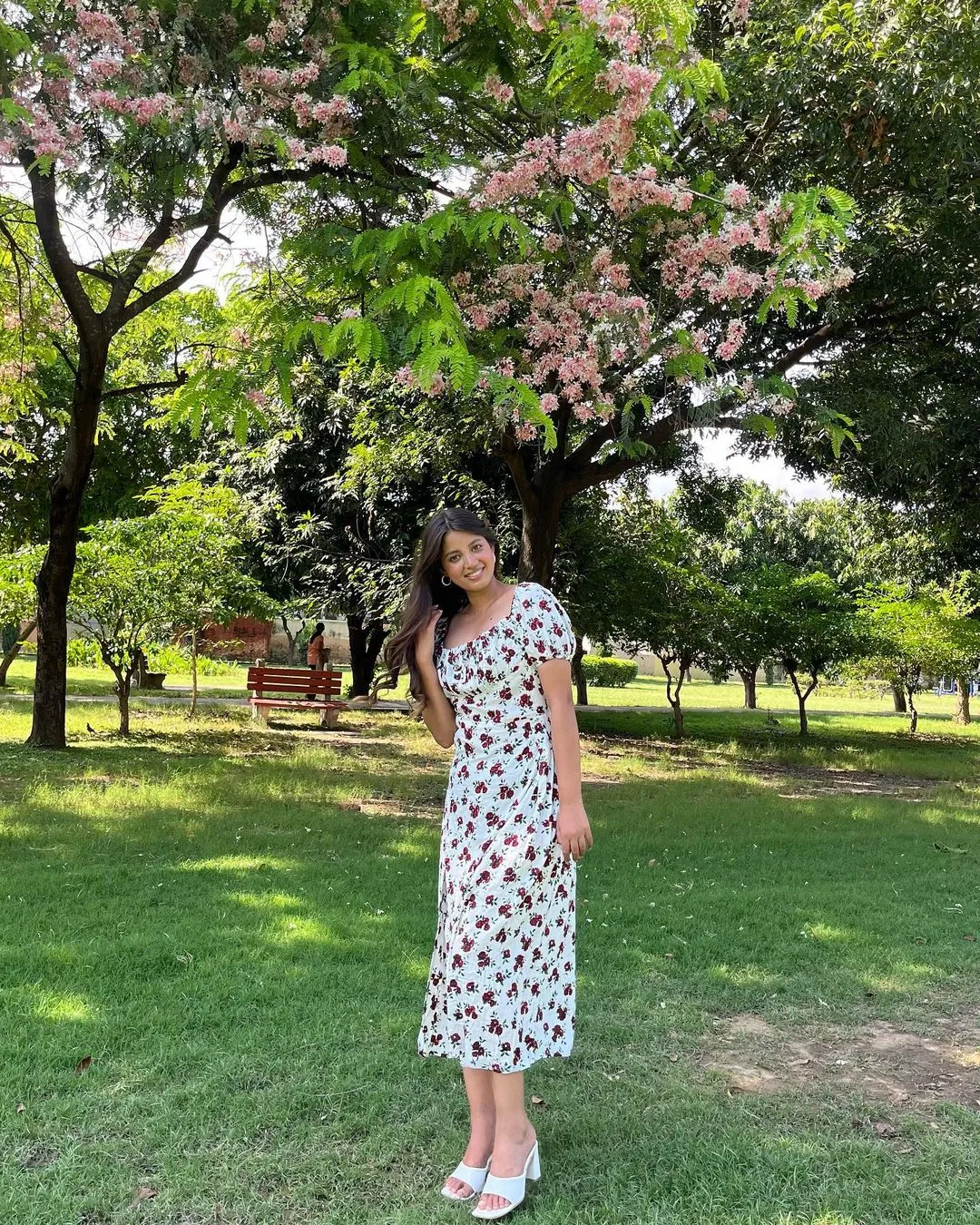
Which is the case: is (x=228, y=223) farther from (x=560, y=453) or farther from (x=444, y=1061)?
(x=444, y=1061)

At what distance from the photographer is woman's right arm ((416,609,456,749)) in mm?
3023

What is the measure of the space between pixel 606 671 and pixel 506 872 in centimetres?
3097

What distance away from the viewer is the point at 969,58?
6402 millimetres

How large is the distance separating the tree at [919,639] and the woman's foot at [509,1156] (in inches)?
640

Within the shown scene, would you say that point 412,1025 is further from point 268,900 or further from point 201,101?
point 201,101

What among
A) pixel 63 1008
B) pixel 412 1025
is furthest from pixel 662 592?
pixel 63 1008

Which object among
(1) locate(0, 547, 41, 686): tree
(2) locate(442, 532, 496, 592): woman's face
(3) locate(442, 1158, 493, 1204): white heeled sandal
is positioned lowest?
(3) locate(442, 1158, 493, 1204): white heeled sandal

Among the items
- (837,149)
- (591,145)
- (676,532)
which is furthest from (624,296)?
(676,532)

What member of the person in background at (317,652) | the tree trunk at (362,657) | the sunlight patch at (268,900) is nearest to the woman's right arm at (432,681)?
the sunlight patch at (268,900)

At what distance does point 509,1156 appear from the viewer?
2.64 meters

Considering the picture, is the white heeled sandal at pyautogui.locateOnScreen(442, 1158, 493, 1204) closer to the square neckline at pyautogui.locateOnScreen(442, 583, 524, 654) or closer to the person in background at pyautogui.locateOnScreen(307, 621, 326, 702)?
the square neckline at pyautogui.locateOnScreen(442, 583, 524, 654)

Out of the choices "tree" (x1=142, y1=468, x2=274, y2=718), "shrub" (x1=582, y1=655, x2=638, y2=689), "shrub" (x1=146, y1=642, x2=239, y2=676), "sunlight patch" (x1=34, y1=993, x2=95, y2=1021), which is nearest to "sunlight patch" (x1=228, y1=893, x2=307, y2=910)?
"sunlight patch" (x1=34, y1=993, x2=95, y2=1021)

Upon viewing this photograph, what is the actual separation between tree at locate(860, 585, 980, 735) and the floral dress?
52.7 ft

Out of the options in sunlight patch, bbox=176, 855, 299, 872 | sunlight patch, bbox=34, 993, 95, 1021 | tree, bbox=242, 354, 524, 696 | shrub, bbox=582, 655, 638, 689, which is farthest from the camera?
shrub, bbox=582, 655, 638, 689
